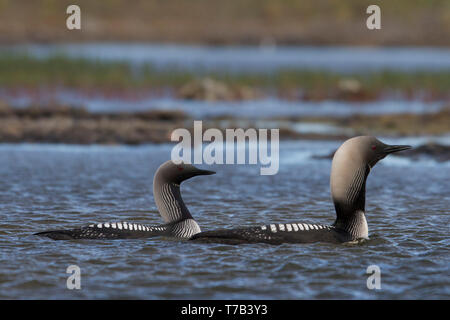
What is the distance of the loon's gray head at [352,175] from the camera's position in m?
10.3

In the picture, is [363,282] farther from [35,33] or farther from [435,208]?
[35,33]

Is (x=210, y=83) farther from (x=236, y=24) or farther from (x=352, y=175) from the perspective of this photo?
(x=236, y=24)

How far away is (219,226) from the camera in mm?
11820

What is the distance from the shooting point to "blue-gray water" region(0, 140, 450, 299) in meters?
8.90

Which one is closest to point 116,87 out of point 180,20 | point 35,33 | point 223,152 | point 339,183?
point 223,152
